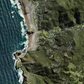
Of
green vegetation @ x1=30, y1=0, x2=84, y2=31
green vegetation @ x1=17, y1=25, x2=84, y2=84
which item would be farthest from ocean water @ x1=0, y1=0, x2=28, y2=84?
green vegetation @ x1=30, y1=0, x2=84, y2=31

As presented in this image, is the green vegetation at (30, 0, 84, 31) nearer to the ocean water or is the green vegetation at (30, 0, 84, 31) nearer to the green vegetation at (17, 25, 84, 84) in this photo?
the green vegetation at (17, 25, 84, 84)

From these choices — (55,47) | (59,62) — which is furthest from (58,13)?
(59,62)

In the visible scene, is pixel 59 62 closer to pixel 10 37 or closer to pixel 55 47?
pixel 55 47

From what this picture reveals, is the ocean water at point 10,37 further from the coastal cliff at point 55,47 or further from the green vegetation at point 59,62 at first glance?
the green vegetation at point 59,62

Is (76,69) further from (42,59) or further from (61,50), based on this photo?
(42,59)

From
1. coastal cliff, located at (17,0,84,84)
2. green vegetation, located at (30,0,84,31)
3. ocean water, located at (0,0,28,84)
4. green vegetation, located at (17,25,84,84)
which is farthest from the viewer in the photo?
green vegetation, located at (17,25,84,84)

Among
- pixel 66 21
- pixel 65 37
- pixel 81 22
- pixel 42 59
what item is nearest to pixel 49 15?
pixel 66 21
